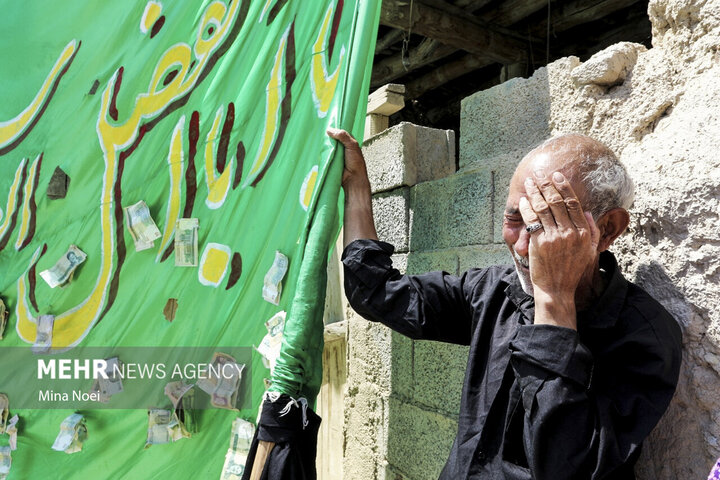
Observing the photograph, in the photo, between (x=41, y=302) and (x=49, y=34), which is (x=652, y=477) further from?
(x=49, y=34)

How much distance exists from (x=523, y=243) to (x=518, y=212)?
3.6 inches

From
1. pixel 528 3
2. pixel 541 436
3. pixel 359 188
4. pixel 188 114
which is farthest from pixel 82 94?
pixel 528 3

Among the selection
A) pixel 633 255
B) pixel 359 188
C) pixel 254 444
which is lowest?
pixel 254 444

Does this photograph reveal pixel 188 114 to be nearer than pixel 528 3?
Yes

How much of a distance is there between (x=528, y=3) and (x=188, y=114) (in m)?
2.89

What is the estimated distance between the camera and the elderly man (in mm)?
1097

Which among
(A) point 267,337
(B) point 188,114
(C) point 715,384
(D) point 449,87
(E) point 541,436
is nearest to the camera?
(E) point 541,436

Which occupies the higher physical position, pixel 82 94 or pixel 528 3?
pixel 528 3

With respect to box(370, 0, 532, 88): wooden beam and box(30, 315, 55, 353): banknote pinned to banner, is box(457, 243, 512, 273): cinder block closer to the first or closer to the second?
box(30, 315, 55, 353): banknote pinned to banner

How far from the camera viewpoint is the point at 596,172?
1258 millimetres

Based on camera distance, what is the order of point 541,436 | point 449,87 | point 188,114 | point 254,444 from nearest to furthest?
point 541,436, point 254,444, point 188,114, point 449,87

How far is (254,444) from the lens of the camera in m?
1.61

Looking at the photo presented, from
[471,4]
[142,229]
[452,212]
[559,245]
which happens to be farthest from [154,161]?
[471,4]

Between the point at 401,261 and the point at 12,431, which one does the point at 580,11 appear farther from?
the point at 12,431
